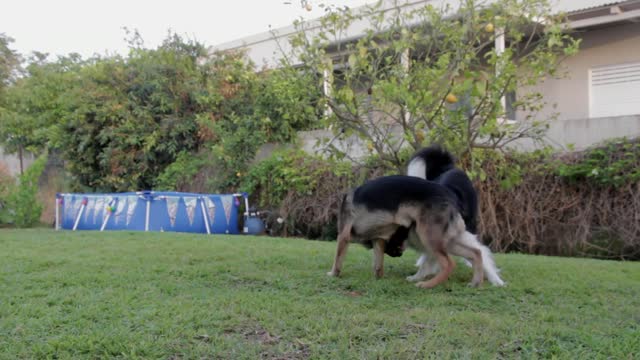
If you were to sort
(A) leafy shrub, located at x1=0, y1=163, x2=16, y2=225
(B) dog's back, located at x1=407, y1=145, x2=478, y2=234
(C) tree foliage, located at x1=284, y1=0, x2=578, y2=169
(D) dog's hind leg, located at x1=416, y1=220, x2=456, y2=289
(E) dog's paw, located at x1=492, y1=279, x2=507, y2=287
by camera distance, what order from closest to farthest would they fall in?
(D) dog's hind leg, located at x1=416, y1=220, x2=456, y2=289 → (E) dog's paw, located at x1=492, y1=279, x2=507, y2=287 → (B) dog's back, located at x1=407, y1=145, x2=478, y2=234 → (C) tree foliage, located at x1=284, y1=0, x2=578, y2=169 → (A) leafy shrub, located at x1=0, y1=163, x2=16, y2=225

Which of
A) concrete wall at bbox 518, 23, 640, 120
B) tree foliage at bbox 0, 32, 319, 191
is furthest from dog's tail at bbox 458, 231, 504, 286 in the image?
tree foliage at bbox 0, 32, 319, 191

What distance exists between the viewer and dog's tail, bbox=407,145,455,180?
18.5 feet

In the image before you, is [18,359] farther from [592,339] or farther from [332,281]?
[592,339]

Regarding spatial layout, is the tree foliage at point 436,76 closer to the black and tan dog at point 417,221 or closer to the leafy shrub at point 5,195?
the black and tan dog at point 417,221

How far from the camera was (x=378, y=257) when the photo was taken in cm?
510

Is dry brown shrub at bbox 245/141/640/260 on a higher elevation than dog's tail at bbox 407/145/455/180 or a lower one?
lower

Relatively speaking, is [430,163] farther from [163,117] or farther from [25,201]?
[25,201]

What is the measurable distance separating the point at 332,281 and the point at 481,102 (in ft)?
9.52

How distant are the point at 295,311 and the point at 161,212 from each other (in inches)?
317

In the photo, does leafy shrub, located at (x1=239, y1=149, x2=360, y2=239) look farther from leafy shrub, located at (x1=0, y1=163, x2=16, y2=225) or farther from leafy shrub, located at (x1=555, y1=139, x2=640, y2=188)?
leafy shrub, located at (x1=0, y1=163, x2=16, y2=225)

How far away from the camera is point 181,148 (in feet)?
46.3

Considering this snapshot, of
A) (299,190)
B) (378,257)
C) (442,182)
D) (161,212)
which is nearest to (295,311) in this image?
(378,257)

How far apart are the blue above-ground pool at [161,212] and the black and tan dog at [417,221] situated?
6851 millimetres

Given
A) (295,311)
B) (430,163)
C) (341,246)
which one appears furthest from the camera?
(430,163)
